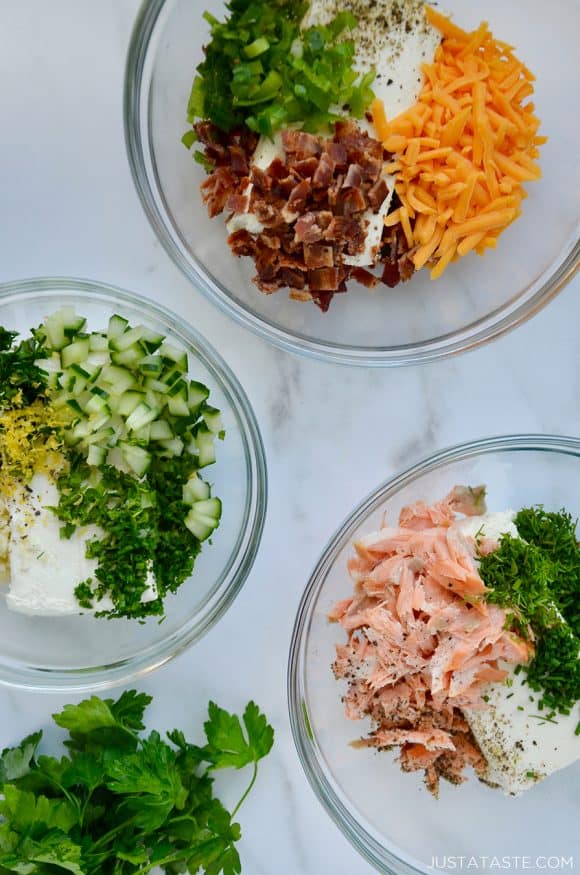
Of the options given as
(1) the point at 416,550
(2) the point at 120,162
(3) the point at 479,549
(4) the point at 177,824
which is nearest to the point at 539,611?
(3) the point at 479,549

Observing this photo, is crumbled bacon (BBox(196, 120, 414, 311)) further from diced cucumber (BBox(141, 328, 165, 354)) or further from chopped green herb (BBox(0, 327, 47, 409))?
chopped green herb (BBox(0, 327, 47, 409))

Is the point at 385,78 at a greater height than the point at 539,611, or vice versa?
the point at 385,78

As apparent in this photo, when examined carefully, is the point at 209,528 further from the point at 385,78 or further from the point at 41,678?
the point at 385,78

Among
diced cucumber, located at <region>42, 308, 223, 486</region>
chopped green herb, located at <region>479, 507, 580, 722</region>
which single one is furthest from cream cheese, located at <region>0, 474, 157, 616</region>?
chopped green herb, located at <region>479, 507, 580, 722</region>

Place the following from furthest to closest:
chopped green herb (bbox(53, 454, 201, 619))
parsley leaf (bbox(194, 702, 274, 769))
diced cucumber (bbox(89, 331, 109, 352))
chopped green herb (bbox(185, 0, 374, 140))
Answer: parsley leaf (bbox(194, 702, 274, 769)) < diced cucumber (bbox(89, 331, 109, 352)) < chopped green herb (bbox(53, 454, 201, 619)) < chopped green herb (bbox(185, 0, 374, 140))

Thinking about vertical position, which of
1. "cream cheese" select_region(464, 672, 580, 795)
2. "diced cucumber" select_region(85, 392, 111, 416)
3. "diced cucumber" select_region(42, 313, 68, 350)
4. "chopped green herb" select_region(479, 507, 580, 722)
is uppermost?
"diced cucumber" select_region(42, 313, 68, 350)

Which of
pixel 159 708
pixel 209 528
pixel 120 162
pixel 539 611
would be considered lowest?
pixel 539 611

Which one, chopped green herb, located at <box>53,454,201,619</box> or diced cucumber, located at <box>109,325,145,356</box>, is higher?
diced cucumber, located at <box>109,325,145,356</box>
